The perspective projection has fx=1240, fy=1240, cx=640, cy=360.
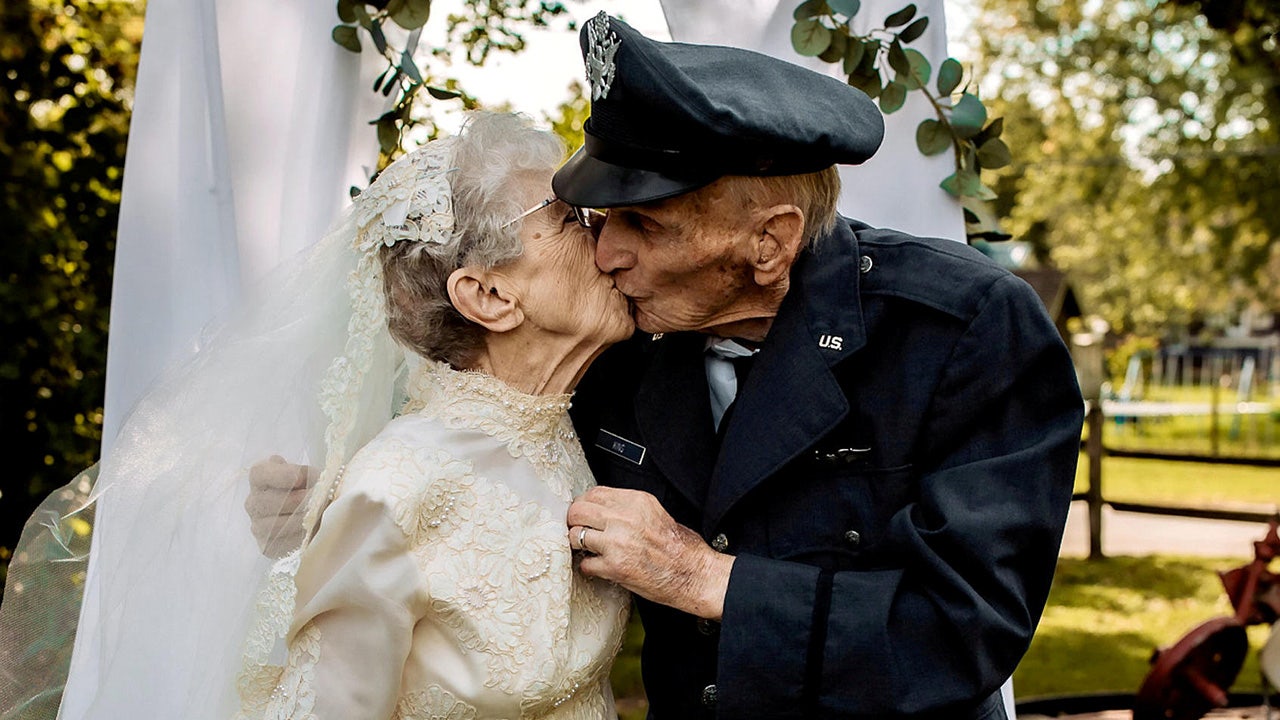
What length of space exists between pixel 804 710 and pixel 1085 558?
1038 centimetres

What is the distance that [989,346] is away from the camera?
2.11 metres

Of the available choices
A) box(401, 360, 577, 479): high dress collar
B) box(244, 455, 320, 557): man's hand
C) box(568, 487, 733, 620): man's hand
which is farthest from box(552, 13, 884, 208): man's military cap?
box(244, 455, 320, 557): man's hand

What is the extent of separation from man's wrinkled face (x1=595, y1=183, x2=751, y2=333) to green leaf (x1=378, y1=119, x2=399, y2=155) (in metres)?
1.00

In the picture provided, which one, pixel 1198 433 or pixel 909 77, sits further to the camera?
pixel 1198 433

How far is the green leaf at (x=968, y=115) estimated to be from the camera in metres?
2.91

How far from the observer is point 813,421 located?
86.4 inches

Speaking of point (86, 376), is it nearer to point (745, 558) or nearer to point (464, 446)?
point (464, 446)

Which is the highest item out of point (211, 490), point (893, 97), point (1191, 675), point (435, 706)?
point (893, 97)

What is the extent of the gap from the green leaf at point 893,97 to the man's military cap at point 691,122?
2.34 ft

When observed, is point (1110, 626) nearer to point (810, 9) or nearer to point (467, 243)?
point (810, 9)

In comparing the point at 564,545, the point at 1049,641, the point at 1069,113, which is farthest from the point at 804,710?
the point at 1069,113

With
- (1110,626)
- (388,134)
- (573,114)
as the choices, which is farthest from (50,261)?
(1110,626)

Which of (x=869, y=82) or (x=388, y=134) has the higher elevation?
(x=869, y=82)

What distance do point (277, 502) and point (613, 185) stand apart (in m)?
0.82
